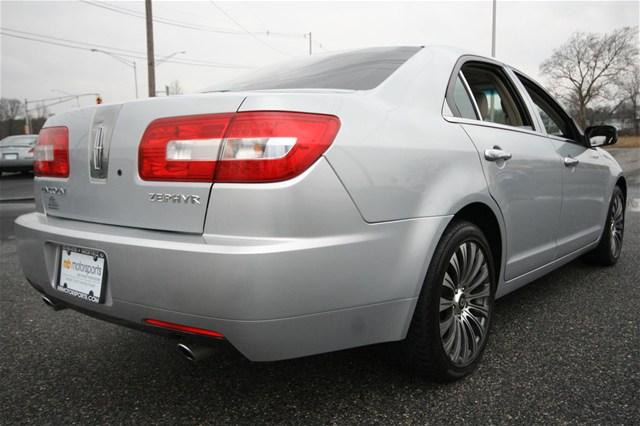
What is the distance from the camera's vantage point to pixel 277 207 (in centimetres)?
155

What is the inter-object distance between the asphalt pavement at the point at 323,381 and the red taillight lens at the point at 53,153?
2.98 ft

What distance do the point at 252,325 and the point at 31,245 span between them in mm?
1138

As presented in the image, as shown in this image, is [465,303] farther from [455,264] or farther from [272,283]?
[272,283]

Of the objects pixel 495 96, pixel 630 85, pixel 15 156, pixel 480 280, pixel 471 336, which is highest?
pixel 630 85

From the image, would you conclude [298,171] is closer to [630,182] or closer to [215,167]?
[215,167]

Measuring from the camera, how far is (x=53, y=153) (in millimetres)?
2158

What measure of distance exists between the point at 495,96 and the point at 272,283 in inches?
76.8

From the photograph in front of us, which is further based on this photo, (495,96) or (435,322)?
(495,96)

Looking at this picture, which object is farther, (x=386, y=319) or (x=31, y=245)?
(x=31, y=245)

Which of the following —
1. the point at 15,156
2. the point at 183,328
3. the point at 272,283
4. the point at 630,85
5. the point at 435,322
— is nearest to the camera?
the point at 272,283

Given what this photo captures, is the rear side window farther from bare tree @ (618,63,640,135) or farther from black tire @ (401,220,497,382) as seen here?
bare tree @ (618,63,640,135)

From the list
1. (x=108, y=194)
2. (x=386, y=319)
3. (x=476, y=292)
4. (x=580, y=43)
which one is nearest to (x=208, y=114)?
A: (x=108, y=194)

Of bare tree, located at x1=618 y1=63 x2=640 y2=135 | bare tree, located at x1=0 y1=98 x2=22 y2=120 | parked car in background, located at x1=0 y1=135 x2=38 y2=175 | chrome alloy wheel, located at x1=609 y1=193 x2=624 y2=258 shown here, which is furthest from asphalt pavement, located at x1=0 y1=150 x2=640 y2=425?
bare tree, located at x1=0 y1=98 x2=22 y2=120

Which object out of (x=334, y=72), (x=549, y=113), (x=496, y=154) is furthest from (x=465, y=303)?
(x=549, y=113)
